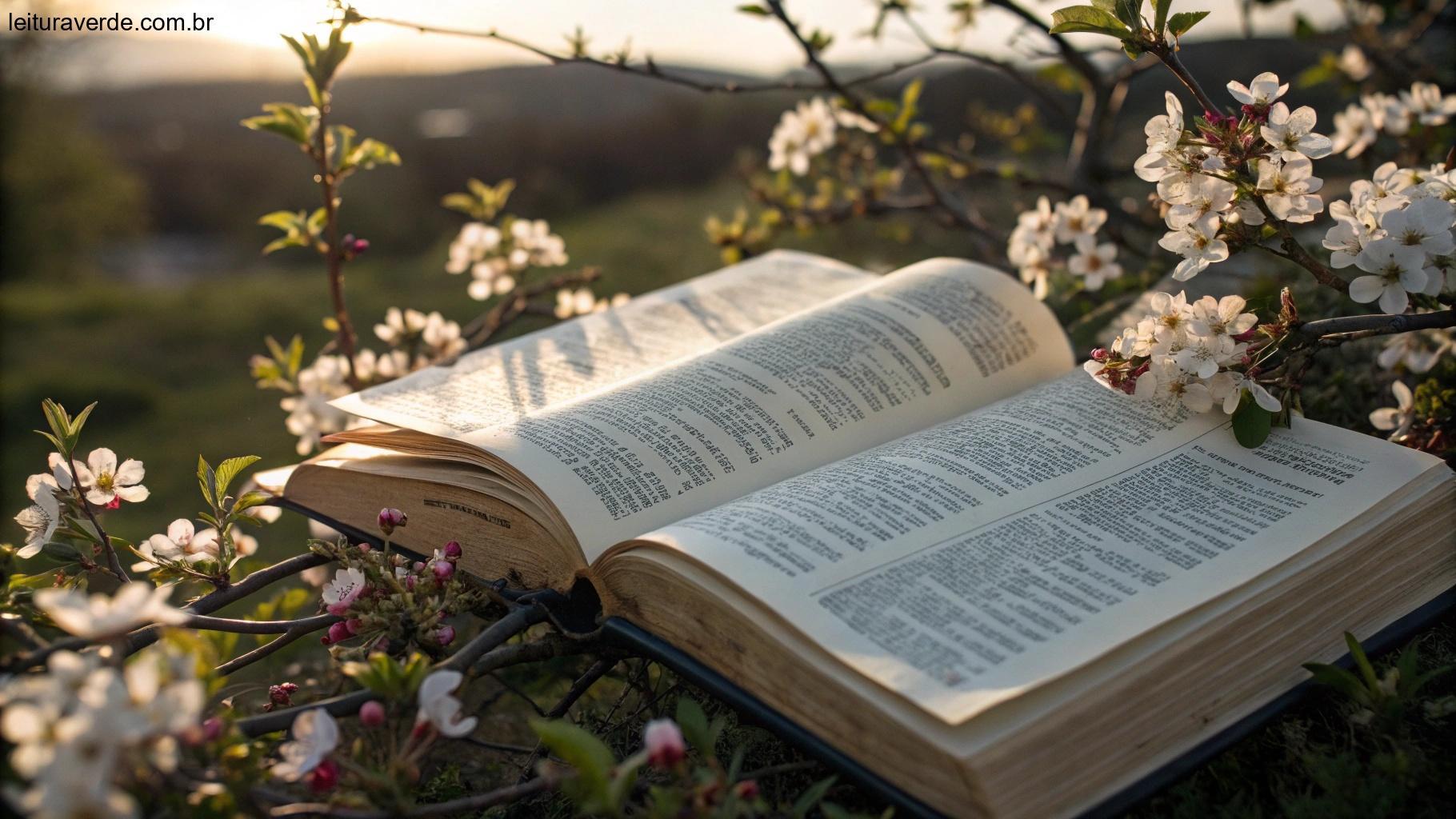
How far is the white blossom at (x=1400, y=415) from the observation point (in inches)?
46.7

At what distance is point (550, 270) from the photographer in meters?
3.32

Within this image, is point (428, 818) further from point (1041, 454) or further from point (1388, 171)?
point (1388, 171)

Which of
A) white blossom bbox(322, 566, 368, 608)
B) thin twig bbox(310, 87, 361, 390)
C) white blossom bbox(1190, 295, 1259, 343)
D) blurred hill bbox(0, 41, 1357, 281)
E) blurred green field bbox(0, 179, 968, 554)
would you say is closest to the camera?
white blossom bbox(322, 566, 368, 608)

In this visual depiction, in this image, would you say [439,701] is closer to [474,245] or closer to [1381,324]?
[1381,324]

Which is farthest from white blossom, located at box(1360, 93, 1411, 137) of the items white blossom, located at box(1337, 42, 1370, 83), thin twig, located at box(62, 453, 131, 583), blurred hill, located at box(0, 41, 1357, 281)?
blurred hill, located at box(0, 41, 1357, 281)

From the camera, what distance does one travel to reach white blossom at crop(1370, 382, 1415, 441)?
1.19m

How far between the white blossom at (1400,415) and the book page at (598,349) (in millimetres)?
713

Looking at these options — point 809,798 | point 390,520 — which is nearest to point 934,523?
point 809,798

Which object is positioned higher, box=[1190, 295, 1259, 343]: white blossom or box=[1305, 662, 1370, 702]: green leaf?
box=[1190, 295, 1259, 343]: white blossom

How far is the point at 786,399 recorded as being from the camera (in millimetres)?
1159

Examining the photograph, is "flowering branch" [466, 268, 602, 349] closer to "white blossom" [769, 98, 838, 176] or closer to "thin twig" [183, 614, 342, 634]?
"white blossom" [769, 98, 838, 176]

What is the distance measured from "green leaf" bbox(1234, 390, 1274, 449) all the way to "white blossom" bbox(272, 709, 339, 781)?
840 mm

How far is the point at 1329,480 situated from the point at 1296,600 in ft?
0.56

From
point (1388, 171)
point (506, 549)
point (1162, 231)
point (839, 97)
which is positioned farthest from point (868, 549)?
point (1162, 231)
